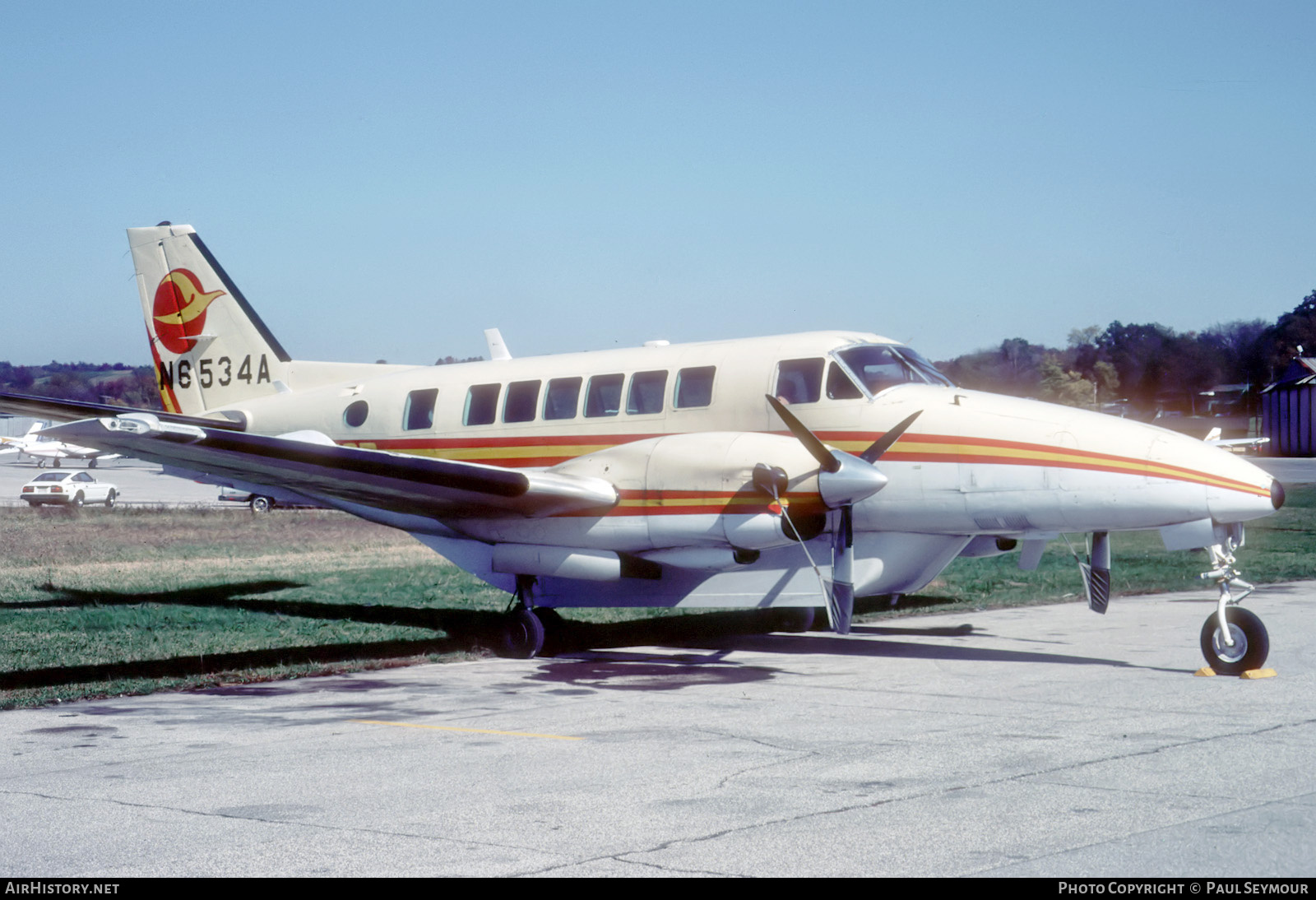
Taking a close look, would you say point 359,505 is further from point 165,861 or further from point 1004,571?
point 1004,571

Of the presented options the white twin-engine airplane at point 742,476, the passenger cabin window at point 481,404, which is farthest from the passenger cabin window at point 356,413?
the passenger cabin window at point 481,404

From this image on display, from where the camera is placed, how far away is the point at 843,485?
38.9 ft

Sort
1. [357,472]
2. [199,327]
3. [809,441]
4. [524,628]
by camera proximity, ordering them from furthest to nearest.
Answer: [199,327]
[524,628]
[357,472]
[809,441]

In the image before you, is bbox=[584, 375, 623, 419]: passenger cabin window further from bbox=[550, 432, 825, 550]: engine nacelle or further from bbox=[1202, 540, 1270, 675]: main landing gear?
bbox=[1202, 540, 1270, 675]: main landing gear

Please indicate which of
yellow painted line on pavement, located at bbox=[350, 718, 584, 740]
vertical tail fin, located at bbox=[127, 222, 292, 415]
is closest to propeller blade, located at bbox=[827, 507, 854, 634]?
yellow painted line on pavement, located at bbox=[350, 718, 584, 740]

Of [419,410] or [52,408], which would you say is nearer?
[52,408]

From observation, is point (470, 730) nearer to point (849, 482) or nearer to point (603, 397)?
point (849, 482)

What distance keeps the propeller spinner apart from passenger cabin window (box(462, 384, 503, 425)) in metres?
4.15

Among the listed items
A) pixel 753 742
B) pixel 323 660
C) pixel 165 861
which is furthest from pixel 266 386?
pixel 165 861

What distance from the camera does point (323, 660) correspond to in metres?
13.4

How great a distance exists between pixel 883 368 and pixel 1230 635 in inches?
170

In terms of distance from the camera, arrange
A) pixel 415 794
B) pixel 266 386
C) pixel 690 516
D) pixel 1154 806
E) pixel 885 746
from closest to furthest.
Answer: pixel 1154 806 → pixel 415 794 → pixel 885 746 → pixel 690 516 → pixel 266 386

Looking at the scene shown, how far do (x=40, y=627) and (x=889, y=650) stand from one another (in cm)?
1076

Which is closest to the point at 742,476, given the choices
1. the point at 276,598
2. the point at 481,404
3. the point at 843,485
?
the point at 843,485
